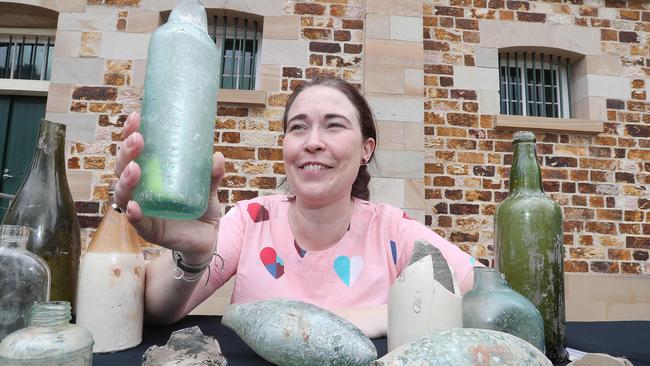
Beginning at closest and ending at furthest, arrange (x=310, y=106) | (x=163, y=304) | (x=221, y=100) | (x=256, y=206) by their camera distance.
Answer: (x=163, y=304), (x=310, y=106), (x=256, y=206), (x=221, y=100)

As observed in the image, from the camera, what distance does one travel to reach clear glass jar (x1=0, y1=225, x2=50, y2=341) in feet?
2.36

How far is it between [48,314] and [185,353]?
203 mm

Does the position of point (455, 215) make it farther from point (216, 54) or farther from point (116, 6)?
point (116, 6)

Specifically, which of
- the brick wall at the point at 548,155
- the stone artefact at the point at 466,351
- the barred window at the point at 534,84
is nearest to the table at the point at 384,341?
the stone artefact at the point at 466,351

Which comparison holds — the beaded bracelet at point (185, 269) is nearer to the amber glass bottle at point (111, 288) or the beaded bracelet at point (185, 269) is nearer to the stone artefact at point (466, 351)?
the amber glass bottle at point (111, 288)

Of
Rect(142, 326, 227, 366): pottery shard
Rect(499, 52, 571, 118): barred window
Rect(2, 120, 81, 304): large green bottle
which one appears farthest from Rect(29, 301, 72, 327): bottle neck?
Rect(499, 52, 571, 118): barred window

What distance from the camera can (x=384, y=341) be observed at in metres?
0.95

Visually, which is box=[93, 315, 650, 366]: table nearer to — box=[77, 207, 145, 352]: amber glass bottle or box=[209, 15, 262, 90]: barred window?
box=[77, 207, 145, 352]: amber glass bottle

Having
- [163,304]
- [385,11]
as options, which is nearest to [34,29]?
[385,11]

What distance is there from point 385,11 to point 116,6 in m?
2.46

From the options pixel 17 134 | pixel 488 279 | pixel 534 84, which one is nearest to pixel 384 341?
pixel 488 279

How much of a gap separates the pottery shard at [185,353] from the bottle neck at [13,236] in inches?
12.4

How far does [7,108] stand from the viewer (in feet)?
13.3

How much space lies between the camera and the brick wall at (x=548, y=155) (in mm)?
3803
